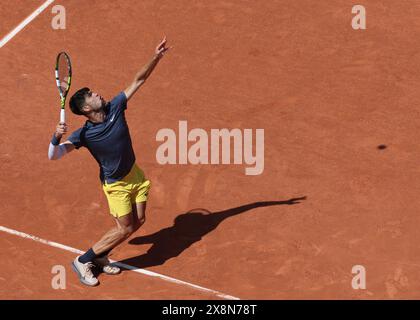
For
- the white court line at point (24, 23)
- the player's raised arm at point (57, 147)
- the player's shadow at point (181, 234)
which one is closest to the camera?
the player's raised arm at point (57, 147)

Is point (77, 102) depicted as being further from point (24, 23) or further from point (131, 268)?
point (24, 23)

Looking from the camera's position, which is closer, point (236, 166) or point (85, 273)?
point (85, 273)

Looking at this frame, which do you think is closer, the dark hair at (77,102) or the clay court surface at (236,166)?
the dark hair at (77,102)

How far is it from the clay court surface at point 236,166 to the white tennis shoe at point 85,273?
0.47 ft

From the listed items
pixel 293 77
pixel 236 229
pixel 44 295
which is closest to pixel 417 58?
pixel 293 77

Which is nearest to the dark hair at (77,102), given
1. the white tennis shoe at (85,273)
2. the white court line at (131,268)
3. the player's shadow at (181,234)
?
the white tennis shoe at (85,273)

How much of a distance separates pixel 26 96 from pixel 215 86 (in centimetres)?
361

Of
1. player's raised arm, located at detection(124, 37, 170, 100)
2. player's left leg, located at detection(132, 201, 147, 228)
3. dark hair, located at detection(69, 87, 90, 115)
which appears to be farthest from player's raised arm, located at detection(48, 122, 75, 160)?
player's left leg, located at detection(132, 201, 147, 228)

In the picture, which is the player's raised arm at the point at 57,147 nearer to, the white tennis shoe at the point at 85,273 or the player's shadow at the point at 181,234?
the white tennis shoe at the point at 85,273

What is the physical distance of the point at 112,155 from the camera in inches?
509

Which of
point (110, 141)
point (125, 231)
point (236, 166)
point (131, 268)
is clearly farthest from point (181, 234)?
point (110, 141)

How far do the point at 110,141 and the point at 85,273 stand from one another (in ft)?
6.59

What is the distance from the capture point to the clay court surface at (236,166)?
1370 cm

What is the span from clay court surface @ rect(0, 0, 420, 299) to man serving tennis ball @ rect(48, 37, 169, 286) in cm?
54
